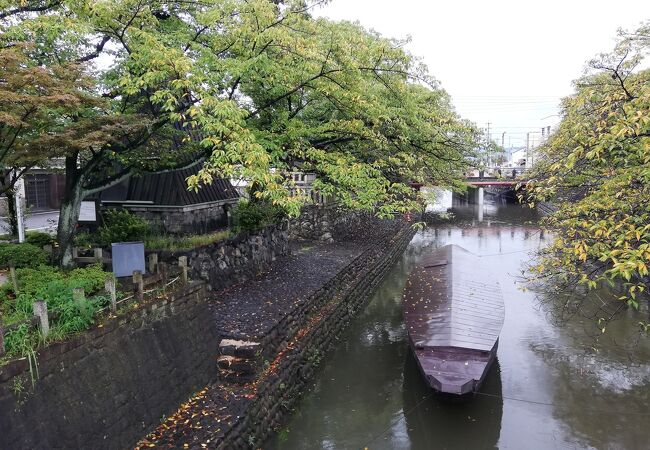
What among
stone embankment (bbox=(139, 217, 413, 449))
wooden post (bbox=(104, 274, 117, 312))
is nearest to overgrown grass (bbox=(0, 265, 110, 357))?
wooden post (bbox=(104, 274, 117, 312))

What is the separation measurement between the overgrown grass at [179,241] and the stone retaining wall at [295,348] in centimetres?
339

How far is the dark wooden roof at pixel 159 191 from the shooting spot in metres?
13.9

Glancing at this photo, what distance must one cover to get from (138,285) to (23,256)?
407cm

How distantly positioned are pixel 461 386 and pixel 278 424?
3.92 metres

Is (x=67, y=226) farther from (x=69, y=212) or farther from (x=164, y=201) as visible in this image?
(x=164, y=201)

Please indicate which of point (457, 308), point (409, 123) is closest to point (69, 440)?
point (457, 308)

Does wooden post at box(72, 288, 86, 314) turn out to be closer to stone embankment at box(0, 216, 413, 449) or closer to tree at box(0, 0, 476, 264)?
stone embankment at box(0, 216, 413, 449)

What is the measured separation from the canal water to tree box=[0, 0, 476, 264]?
484 cm

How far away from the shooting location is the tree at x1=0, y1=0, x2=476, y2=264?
920 centimetres

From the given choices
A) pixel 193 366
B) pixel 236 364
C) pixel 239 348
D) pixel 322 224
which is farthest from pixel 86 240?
pixel 322 224

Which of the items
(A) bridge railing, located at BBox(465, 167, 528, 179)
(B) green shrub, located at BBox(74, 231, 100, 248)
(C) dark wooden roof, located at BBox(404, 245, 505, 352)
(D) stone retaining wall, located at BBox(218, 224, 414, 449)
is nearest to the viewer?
(D) stone retaining wall, located at BBox(218, 224, 414, 449)

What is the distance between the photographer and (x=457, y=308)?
41.0 feet

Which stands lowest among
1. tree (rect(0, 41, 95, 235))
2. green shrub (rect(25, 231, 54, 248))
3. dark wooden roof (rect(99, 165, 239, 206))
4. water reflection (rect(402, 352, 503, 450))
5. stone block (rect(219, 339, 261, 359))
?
water reflection (rect(402, 352, 503, 450))

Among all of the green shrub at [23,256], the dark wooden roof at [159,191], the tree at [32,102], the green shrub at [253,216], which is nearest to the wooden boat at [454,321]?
the green shrub at [253,216]
